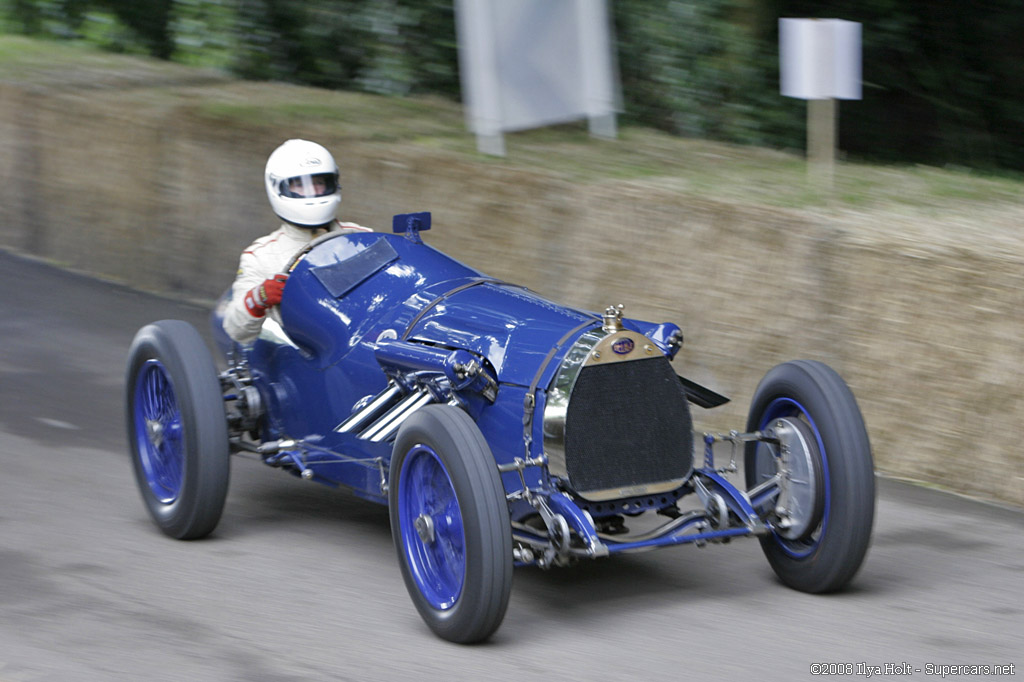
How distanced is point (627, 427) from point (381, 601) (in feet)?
3.94

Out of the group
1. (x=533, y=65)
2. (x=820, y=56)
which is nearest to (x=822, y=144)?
(x=820, y=56)

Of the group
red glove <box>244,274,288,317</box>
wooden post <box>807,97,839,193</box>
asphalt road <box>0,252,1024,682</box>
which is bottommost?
asphalt road <box>0,252,1024,682</box>

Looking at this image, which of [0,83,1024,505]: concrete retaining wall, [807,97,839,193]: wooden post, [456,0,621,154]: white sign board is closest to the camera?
[0,83,1024,505]: concrete retaining wall

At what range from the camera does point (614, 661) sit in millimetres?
4777

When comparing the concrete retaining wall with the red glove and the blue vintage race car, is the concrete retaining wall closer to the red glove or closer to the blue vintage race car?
the blue vintage race car

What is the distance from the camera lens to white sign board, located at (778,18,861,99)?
7.77 m

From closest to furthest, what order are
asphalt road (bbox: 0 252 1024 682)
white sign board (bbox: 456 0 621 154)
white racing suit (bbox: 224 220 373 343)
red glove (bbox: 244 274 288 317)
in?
asphalt road (bbox: 0 252 1024 682), red glove (bbox: 244 274 288 317), white racing suit (bbox: 224 220 373 343), white sign board (bbox: 456 0 621 154)

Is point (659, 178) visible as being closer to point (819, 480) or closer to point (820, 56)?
point (820, 56)

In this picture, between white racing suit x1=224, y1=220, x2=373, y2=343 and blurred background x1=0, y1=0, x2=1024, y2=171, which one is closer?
white racing suit x1=224, y1=220, x2=373, y2=343

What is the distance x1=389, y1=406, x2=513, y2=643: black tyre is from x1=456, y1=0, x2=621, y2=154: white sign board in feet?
15.8

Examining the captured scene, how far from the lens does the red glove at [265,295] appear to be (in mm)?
6113

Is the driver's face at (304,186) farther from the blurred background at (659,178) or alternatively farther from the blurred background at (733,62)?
the blurred background at (733,62)

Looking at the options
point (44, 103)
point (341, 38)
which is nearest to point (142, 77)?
point (44, 103)

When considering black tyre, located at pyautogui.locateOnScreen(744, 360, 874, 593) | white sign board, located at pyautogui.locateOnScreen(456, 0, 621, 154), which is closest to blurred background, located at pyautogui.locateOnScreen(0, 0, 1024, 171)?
white sign board, located at pyautogui.locateOnScreen(456, 0, 621, 154)
